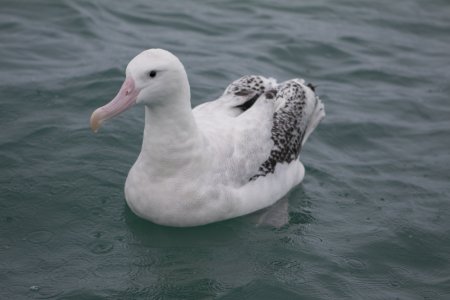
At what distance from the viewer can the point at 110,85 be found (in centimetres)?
1188

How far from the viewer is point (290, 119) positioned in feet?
32.9

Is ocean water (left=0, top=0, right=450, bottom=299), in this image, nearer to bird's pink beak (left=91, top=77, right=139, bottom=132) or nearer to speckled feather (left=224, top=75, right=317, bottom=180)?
speckled feather (left=224, top=75, right=317, bottom=180)

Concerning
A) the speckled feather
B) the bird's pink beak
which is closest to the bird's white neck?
the bird's pink beak

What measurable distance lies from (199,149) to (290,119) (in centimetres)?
213

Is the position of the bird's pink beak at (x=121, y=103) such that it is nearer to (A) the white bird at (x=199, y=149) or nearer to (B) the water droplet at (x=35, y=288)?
(A) the white bird at (x=199, y=149)

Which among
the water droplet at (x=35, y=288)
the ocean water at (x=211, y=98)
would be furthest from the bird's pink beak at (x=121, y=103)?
the water droplet at (x=35, y=288)

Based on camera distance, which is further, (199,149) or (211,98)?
(211,98)

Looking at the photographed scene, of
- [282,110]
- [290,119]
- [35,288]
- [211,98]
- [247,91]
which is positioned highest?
[247,91]

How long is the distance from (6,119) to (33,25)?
387 centimetres

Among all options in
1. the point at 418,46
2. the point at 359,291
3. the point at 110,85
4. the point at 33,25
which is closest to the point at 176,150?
the point at 359,291

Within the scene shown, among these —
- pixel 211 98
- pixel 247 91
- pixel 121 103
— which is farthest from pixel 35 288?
pixel 211 98

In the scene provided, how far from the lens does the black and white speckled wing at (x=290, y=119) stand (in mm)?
9523

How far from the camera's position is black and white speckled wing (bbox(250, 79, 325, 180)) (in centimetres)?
952

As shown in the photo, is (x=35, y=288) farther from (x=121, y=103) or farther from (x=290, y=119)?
(x=290, y=119)
